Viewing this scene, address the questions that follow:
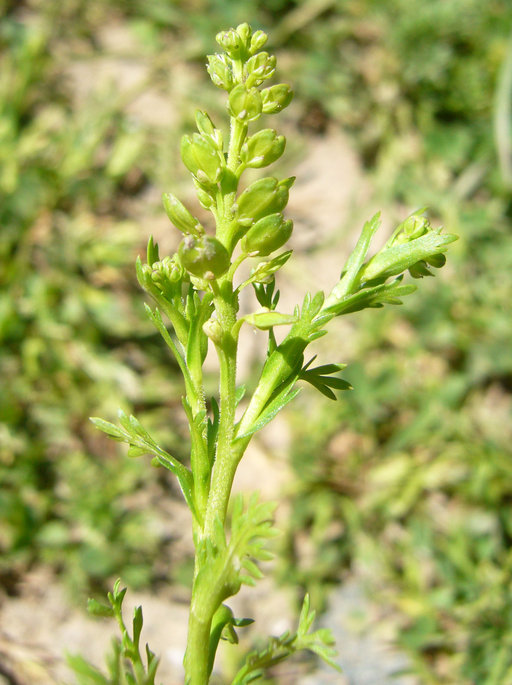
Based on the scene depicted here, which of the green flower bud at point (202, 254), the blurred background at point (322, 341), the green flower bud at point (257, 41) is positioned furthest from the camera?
the blurred background at point (322, 341)

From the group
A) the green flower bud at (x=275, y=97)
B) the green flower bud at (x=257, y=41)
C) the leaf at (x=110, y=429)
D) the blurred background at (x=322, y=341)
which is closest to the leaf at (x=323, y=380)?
the leaf at (x=110, y=429)

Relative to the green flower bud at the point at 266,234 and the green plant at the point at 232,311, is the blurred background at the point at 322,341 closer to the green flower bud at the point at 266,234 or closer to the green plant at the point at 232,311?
the green plant at the point at 232,311

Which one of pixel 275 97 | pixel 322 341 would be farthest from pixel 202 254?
pixel 322 341

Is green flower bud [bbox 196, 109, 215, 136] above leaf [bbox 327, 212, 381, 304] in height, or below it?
above

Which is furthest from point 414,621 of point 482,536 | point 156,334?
point 156,334

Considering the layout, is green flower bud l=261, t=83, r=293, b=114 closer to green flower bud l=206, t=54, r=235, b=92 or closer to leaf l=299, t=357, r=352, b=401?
green flower bud l=206, t=54, r=235, b=92

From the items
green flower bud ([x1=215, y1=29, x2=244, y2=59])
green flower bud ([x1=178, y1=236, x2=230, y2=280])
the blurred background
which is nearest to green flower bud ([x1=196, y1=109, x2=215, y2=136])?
green flower bud ([x1=215, y1=29, x2=244, y2=59])
